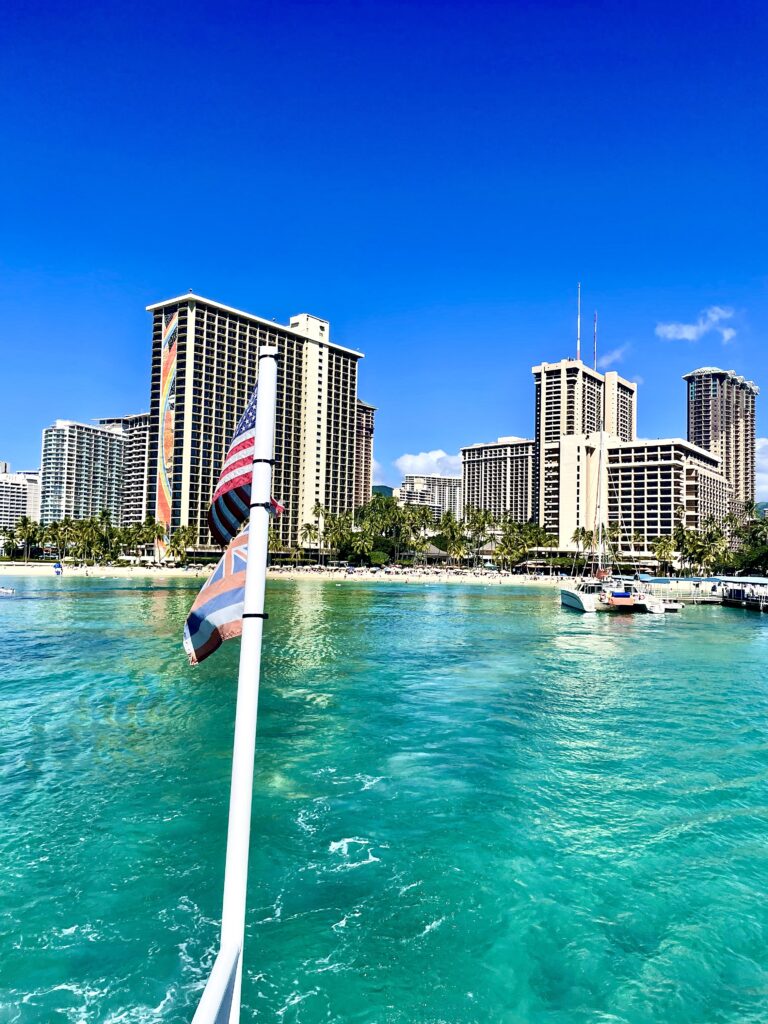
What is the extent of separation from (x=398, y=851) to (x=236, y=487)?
983cm

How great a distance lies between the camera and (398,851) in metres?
13.0

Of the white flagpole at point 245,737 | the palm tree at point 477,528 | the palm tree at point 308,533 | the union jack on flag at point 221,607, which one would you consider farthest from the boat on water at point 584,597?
the palm tree at point 308,533

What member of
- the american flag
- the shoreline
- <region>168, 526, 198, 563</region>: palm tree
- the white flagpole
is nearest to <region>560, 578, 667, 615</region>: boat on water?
the shoreline

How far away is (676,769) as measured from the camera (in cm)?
1831

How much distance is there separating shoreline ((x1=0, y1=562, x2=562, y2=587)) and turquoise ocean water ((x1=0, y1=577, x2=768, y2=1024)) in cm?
10900

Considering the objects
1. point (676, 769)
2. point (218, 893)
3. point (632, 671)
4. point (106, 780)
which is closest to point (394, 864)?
point (218, 893)

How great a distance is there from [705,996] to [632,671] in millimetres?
27032

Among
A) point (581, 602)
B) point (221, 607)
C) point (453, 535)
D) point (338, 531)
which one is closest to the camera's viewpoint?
point (221, 607)

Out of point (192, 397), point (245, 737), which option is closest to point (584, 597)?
point (245, 737)

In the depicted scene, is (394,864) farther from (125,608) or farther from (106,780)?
(125,608)

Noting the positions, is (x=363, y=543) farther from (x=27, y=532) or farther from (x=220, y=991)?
(x=220, y=991)

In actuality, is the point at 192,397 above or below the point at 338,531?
above

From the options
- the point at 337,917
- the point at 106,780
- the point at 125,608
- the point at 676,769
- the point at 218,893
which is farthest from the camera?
the point at 125,608

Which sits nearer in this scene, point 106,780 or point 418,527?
point 106,780
